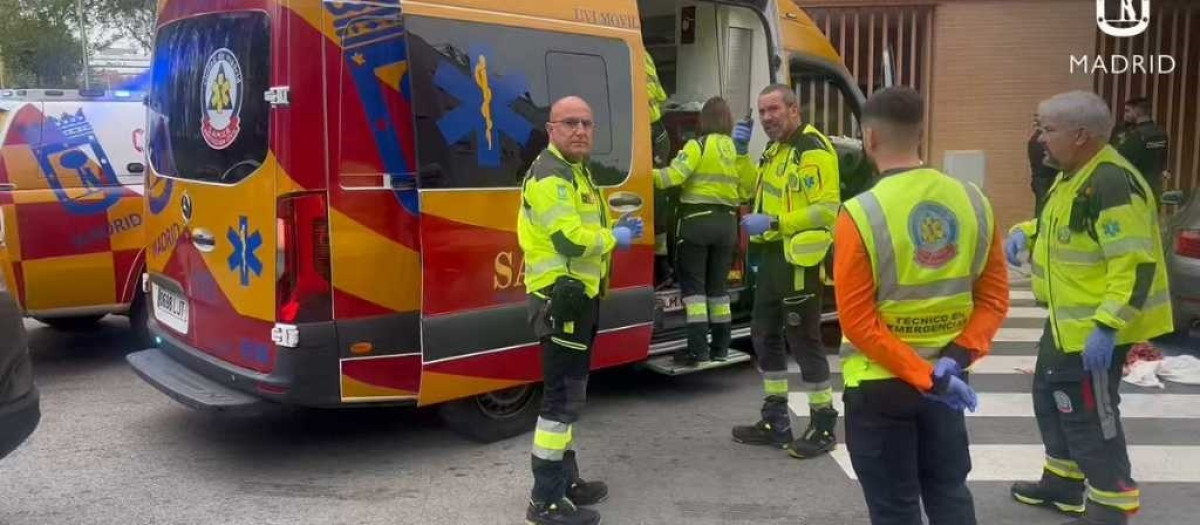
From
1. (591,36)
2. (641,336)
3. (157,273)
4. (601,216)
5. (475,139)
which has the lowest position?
(641,336)

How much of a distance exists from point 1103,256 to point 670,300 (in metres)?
2.98

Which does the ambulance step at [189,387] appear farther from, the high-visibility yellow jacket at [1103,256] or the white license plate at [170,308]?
the high-visibility yellow jacket at [1103,256]

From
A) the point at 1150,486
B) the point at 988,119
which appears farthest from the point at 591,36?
the point at 988,119

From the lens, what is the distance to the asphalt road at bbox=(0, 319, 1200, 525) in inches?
169

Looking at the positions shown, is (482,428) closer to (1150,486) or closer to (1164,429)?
(1150,486)

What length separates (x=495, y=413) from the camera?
519cm

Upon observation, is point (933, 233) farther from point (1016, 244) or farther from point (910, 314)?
point (1016, 244)

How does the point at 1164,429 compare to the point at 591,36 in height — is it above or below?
below

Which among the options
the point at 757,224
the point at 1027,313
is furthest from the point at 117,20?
the point at 757,224

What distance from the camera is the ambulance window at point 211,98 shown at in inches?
175

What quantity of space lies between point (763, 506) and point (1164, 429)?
8.69ft

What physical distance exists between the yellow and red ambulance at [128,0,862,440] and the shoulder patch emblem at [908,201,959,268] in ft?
7.65

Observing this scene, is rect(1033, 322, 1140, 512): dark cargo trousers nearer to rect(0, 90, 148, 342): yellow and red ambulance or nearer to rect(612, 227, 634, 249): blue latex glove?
rect(612, 227, 634, 249): blue latex glove

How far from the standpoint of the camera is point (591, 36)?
17.1ft
